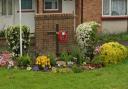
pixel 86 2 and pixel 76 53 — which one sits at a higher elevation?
pixel 86 2

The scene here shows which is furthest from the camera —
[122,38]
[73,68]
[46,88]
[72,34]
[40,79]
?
[122,38]

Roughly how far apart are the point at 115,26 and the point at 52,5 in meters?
3.45

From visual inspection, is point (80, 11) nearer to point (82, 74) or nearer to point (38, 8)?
point (38, 8)

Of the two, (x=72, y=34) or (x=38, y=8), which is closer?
(x=72, y=34)

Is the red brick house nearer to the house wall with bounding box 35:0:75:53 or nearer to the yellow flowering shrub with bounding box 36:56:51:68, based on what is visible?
the house wall with bounding box 35:0:75:53

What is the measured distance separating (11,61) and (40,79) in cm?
245

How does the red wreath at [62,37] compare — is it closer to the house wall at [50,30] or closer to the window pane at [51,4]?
the house wall at [50,30]

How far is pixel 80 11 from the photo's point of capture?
25234 millimetres

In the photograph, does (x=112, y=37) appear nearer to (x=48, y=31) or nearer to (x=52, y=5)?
(x=52, y=5)

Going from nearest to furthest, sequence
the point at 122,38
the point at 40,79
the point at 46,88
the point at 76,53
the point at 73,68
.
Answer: the point at 46,88, the point at 40,79, the point at 73,68, the point at 76,53, the point at 122,38

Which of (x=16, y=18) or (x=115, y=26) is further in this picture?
(x=115, y=26)

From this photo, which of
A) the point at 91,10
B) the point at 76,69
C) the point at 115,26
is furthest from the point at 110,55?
the point at 115,26

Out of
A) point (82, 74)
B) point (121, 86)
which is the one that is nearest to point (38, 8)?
point (82, 74)

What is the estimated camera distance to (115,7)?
2725cm
